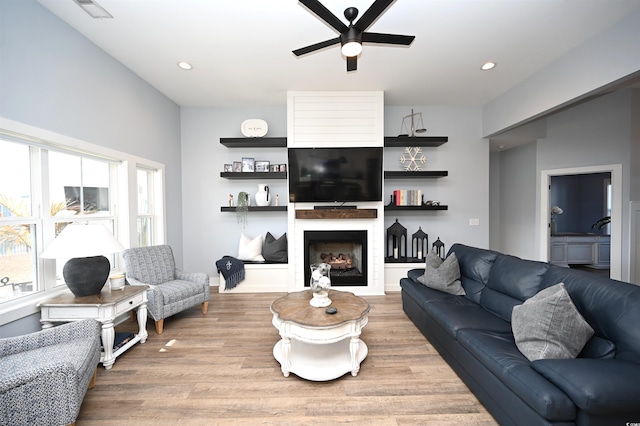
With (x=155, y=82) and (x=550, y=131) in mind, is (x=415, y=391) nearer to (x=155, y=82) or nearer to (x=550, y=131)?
Answer: (x=155, y=82)

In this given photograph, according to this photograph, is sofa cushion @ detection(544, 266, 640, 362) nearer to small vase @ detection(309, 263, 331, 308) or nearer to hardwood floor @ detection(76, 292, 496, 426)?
hardwood floor @ detection(76, 292, 496, 426)

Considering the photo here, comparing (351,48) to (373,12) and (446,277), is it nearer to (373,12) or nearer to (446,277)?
(373,12)

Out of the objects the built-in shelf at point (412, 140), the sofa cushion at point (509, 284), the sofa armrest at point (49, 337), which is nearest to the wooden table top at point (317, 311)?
the sofa cushion at point (509, 284)

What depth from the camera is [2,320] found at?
1839 mm

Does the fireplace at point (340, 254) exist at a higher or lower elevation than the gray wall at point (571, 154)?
lower

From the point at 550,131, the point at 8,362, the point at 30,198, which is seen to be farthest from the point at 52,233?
the point at 550,131

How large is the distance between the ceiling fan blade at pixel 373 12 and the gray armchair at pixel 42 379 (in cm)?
288

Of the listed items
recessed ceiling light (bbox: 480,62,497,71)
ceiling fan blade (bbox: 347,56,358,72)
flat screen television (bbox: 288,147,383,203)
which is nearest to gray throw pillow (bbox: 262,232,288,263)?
flat screen television (bbox: 288,147,383,203)

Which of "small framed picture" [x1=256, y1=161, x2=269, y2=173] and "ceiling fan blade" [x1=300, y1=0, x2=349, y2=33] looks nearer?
"ceiling fan blade" [x1=300, y1=0, x2=349, y2=33]

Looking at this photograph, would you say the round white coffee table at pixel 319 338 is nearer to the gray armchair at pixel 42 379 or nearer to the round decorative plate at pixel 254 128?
the gray armchair at pixel 42 379

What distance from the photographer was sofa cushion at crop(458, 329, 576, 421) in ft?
3.95

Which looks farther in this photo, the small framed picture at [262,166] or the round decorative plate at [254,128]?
the small framed picture at [262,166]

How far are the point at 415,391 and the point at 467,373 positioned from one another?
407 millimetres

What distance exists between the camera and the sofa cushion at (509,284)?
202cm
